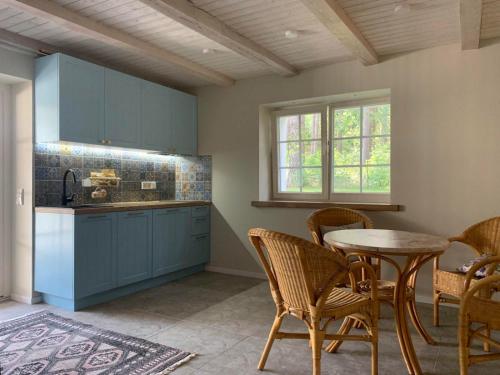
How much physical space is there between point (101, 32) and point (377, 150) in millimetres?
2833

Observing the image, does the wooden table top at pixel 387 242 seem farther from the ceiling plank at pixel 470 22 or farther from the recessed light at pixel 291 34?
the recessed light at pixel 291 34

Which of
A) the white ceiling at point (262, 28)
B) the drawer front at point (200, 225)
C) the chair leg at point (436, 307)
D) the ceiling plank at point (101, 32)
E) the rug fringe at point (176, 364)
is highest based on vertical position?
the white ceiling at point (262, 28)

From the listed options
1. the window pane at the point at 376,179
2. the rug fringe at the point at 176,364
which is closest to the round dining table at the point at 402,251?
the rug fringe at the point at 176,364

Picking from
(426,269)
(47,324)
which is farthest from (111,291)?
(426,269)

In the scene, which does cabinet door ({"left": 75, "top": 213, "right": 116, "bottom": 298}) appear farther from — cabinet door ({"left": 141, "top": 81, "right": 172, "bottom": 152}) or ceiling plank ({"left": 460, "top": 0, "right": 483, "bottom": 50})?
ceiling plank ({"left": 460, "top": 0, "right": 483, "bottom": 50})

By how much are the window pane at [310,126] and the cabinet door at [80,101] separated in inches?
86.5

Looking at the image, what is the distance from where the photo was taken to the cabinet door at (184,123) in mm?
4648

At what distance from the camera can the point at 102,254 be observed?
3.48 m

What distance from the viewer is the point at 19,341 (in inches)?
105

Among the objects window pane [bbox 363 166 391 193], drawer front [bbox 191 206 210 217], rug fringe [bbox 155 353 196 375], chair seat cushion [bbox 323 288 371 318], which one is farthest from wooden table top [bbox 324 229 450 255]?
drawer front [bbox 191 206 210 217]

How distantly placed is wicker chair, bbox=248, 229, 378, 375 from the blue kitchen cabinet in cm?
218

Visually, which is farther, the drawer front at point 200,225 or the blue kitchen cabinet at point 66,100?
the drawer front at point 200,225

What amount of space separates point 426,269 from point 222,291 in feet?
6.53

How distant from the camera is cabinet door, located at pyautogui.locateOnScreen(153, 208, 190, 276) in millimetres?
4091
